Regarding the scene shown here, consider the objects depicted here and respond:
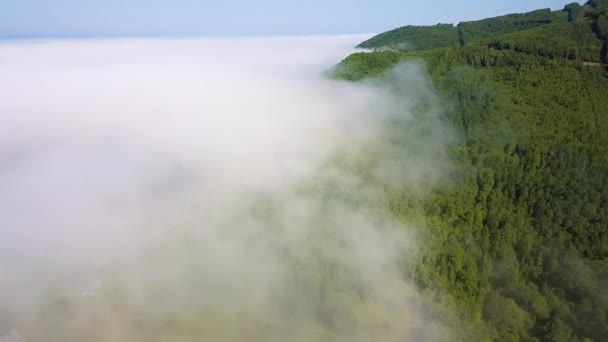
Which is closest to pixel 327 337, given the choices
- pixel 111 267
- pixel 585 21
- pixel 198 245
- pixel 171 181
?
pixel 198 245

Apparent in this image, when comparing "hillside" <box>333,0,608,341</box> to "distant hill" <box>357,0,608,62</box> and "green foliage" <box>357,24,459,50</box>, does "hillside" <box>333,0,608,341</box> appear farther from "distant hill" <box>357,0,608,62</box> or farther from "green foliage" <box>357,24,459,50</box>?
"green foliage" <box>357,24,459,50</box>

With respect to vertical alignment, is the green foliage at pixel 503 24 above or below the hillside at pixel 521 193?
above

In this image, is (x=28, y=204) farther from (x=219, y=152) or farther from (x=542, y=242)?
(x=542, y=242)

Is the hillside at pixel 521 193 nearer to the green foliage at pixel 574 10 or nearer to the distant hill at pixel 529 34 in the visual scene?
the distant hill at pixel 529 34

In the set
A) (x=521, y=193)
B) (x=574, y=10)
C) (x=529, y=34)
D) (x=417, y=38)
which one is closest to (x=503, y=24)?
(x=574, y=10)

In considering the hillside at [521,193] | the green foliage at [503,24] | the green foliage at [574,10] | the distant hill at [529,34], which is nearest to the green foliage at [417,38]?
the distant hill at [529,34]
